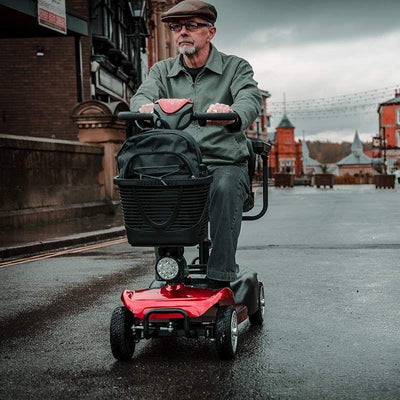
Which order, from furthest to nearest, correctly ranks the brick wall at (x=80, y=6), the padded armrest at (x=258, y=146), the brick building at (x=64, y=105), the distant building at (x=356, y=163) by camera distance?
the distant building at (x=356, y=163) < the brick wall at (x=80, y=6) < the brick building at (x=64, y=105) < the padded armrest at (x=258, y=146)

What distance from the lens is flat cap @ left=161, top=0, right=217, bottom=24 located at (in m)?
3.92

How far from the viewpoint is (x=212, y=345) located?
13.1 feet

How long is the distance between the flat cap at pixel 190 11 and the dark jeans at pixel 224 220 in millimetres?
851

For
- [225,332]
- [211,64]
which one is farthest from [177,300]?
[211,64]

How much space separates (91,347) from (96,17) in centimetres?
2184

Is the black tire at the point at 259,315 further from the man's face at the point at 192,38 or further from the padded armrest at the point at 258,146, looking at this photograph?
the man's face at the point at 192,38

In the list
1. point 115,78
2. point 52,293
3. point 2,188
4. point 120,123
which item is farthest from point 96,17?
point 52,293

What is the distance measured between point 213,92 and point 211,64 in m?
0.16

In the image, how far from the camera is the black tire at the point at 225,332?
354 cm

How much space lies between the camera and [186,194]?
11.3 feet

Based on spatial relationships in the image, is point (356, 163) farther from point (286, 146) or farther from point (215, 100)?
point (215, 100)

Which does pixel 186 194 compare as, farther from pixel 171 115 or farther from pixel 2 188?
pixel 2 188

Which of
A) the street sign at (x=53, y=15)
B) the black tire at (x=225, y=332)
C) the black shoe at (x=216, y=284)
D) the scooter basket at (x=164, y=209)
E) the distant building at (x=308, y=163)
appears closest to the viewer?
the scooter basket at (x=164, y=209)

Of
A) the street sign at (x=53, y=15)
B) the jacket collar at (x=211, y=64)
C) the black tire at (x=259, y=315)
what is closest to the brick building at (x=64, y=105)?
the street sign at (x=53, y=15)
